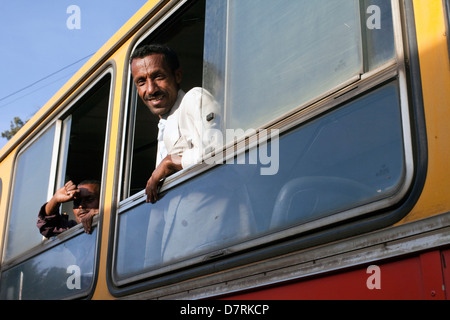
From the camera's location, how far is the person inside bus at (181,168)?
2234mm

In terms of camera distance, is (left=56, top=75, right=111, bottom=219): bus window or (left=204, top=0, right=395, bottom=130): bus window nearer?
(left=204, top=0, right=395, bottom=130): bus window

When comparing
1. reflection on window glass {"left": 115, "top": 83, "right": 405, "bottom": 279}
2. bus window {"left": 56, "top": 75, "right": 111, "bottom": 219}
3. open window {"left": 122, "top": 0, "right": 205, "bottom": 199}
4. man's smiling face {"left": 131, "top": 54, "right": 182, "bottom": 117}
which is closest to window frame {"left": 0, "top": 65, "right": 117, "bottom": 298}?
bus window {"left": 56, "top": 75, "right": 111, "bottom": 219}

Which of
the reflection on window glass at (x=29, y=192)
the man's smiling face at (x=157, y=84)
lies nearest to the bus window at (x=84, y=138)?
the reflection on window glass at (x=29, y=192)

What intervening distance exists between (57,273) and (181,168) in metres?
1.20

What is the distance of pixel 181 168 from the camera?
257cm

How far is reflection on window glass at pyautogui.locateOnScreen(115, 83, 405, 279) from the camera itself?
5.55 ft

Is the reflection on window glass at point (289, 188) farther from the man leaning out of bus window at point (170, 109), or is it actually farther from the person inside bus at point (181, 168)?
the man leaning out of bus window at point (170, 109)

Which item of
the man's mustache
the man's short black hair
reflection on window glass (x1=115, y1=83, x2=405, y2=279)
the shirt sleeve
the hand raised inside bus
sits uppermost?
the man's short black hair

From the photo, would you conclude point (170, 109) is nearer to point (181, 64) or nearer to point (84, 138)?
point (181, 64)

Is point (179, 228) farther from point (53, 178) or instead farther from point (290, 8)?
point (53, 178)

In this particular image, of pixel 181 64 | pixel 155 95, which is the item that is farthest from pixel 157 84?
pixel 181 64

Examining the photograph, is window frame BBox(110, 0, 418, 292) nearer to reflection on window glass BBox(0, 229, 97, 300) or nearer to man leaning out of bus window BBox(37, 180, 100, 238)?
reflection on window glass BBox(0, 229, 97, 300)

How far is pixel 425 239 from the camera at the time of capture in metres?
1.47

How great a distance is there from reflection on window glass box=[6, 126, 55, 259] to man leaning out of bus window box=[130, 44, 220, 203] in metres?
1.27
